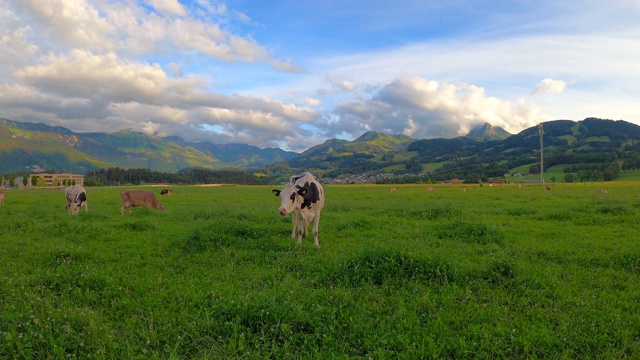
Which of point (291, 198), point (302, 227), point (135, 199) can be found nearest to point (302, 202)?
point (291, 198)

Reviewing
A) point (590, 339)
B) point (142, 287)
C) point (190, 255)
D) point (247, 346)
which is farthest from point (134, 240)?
point (590, 339)

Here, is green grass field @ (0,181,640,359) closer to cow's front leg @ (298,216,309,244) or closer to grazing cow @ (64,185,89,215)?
cow's front leg @ (298,216,309,244)

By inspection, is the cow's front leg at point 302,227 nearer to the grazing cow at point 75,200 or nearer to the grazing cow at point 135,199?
the grazing cow at point 135,199

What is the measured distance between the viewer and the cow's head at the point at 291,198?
→ 12586 millimetres

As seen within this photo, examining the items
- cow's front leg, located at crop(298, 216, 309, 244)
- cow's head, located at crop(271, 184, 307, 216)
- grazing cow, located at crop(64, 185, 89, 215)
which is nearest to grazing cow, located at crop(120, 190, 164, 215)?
grazing cow, located at crop(64, 185, 89, 215)

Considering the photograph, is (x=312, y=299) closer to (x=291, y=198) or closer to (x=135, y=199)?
(x=291, y=198)

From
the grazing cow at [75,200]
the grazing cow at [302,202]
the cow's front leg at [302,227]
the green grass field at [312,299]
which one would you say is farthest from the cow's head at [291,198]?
the grazing cow at [75,200]

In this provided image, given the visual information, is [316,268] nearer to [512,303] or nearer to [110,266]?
[512,303]

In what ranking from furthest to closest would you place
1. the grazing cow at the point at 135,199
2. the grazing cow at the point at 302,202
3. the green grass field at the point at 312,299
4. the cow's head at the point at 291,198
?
the grazing cow at the point at 135,199, the grazing cow at the point at 302,202, the cow's head at the point at 291,198, the green grass field at the point at 312,299

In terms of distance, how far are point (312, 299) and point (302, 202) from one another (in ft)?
22.7

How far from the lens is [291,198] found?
12898 millimetres

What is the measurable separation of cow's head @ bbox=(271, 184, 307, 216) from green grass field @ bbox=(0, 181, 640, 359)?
1.18 m

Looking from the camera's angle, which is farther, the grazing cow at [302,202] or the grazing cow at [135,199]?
the grazing cow at [135,199]

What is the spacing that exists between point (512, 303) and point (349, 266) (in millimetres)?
3429
